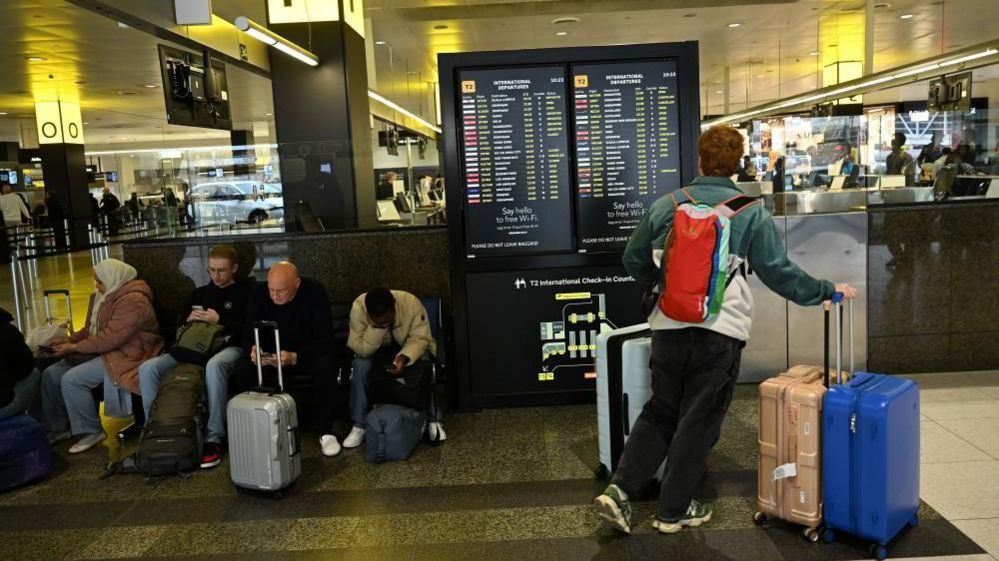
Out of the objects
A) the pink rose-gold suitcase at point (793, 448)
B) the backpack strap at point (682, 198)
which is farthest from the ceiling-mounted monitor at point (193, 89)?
the pink rose-gold suitcase at point (793, 448)

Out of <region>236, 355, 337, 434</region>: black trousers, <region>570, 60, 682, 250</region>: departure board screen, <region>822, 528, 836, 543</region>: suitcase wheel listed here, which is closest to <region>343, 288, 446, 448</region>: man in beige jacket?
<region>236, 355, 337, 434</region>: black trousers

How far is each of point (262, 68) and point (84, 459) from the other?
8.25 meters

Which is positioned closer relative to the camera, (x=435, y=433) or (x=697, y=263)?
(x=697, y=263)

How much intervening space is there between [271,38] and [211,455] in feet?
13.9

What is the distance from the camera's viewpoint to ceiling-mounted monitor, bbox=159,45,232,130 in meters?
8.06

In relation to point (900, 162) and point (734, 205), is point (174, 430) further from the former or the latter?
point (900, 162)

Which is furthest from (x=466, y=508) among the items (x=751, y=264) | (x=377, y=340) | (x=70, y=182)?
(x=70, y=182)

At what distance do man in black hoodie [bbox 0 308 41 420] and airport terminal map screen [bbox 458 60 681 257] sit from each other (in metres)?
2.50

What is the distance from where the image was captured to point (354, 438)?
14.8 feet

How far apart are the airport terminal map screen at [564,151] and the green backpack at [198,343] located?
61.2 inches

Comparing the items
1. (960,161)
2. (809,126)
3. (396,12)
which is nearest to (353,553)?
(809,126)

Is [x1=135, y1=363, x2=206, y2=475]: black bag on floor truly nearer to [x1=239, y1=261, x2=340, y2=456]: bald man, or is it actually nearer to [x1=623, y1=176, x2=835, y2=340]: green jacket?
[x1=239, y1=261, x2=340, y2=456]: bald man

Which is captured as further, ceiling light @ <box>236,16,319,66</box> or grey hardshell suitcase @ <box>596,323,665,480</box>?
ceiling light @ <box>236,16,319,66</box>

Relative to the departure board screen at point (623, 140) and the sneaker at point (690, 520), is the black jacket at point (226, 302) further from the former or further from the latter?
the sneaker at point (690, 520)
